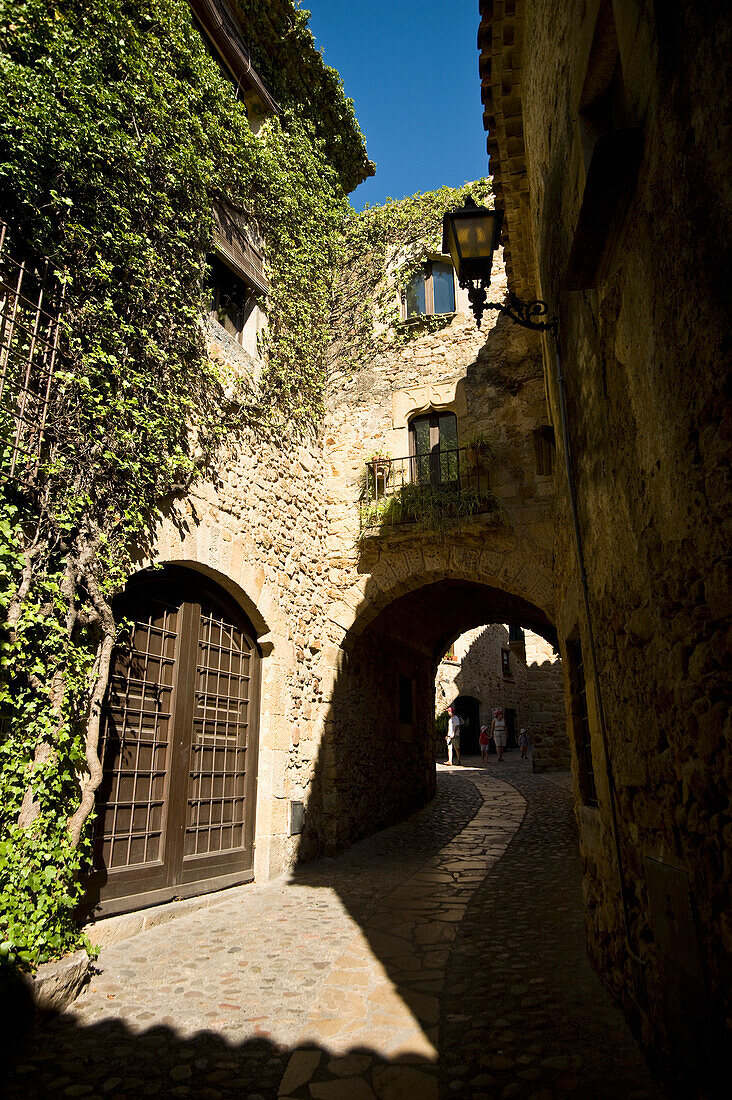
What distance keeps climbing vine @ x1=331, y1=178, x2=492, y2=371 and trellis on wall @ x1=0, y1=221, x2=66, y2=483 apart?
5034 millimetres

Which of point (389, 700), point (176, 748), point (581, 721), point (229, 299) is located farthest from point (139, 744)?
point (389, 700)

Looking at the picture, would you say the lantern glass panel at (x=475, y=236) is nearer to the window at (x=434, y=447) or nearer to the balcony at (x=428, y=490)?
the balcony at (x=428, y=490)

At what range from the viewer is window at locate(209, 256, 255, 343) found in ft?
21.9

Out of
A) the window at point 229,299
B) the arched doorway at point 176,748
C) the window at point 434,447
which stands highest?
the window at point 229,299

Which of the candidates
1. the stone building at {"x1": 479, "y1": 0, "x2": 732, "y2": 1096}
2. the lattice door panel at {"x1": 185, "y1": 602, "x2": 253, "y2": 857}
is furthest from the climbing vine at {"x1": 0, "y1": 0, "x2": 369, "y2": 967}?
the stone building at {"x1": 479, "y1": 0, "x2": 732, "y2": 1096}

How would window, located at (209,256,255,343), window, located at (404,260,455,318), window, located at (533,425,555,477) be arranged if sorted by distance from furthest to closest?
1. window, located at (404,260,455,318)
2. window, located at (533,425,555,477)
3. window, located at (209,256,255,343)

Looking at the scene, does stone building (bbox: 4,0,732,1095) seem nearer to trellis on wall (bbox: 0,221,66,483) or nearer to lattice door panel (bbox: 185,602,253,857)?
lattice door panel (bbox: 185,602,253,857)

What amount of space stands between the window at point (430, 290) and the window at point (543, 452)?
8.91 ft

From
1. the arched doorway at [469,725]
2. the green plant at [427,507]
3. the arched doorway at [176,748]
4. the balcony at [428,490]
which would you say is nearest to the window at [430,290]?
the balcony at [428,490]

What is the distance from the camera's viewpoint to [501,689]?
23.3 metres

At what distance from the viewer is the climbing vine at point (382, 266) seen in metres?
8.88

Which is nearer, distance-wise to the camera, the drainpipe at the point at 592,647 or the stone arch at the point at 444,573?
the drainpipe at the point at 592,647

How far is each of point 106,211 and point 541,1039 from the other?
567 centimetres

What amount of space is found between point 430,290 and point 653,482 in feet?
25.7
